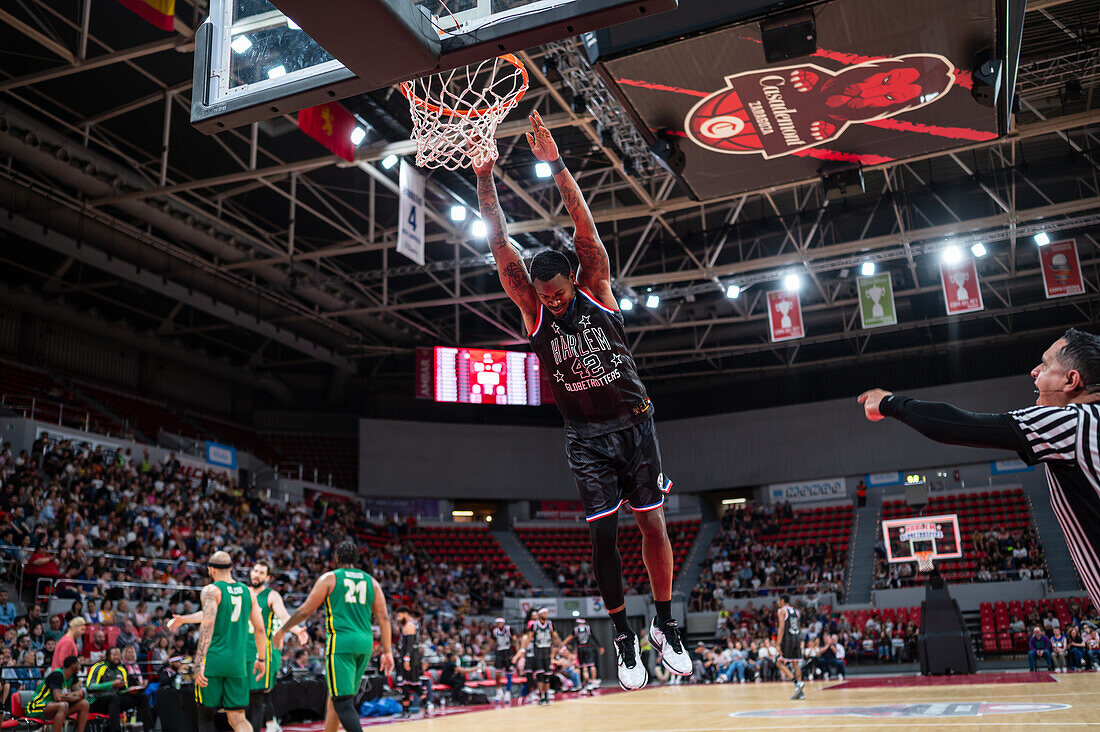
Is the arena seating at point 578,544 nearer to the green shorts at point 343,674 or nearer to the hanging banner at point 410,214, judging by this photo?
the hanging banner at point 410,214

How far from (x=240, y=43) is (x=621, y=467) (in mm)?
2958

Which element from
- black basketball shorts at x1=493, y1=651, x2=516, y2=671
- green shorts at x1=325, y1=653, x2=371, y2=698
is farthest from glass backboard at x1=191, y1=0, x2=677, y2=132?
black basketball shorts at x1=493, y1=651, x2=516, y2=671

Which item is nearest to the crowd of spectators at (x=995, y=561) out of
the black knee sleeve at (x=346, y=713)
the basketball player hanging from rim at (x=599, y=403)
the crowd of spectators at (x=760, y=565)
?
the crowd of spectators at (x=760, y=565)

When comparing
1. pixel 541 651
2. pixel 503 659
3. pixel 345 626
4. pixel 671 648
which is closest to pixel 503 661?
pixel 503 659

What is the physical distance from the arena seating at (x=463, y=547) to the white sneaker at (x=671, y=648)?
26.7m

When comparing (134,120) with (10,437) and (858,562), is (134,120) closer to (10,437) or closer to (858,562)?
(10,437)

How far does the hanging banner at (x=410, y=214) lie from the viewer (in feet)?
52.2

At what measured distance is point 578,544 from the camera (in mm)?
33688

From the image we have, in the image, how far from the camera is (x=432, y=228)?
912 inches

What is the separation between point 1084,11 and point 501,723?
14.6 meters

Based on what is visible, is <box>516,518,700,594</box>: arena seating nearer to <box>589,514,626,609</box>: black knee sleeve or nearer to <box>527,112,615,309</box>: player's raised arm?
<box>589,514,626,609</box>: black knee sleeve

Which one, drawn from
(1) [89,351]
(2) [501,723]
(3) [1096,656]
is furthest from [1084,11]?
(1) [89,351]

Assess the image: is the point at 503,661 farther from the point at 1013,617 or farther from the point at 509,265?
the point at 509,265

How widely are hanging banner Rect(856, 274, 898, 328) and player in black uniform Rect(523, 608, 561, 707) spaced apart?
9.83m
